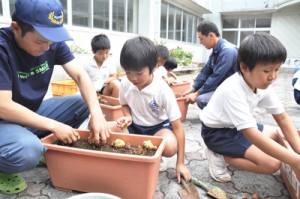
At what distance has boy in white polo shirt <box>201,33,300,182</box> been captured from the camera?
136 cm

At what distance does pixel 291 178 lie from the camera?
57.2 inches

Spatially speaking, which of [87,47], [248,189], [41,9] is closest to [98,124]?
[41,9]

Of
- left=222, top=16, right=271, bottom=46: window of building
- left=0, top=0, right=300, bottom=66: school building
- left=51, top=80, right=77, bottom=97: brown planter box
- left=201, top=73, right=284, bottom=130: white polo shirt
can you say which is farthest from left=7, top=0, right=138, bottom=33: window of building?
left=222, top=16, right=271, bottom=46: window of building

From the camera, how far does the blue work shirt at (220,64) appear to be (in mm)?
2715

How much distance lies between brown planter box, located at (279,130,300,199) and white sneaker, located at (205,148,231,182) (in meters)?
0.34

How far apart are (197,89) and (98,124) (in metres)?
1.94

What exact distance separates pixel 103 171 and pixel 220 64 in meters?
1.89

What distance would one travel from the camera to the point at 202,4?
44.3 ft

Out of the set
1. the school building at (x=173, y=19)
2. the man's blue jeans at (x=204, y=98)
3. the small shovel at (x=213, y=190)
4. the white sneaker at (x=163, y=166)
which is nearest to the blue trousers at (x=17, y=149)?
the white sneaker at (x=163, y=166)

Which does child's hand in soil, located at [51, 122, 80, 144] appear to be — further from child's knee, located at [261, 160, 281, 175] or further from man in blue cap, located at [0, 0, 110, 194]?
child's knee, located at [261, 160, 281, 175]

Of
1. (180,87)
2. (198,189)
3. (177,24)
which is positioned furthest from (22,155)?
(177,24)

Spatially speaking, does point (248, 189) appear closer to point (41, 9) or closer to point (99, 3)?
point (41, 9)

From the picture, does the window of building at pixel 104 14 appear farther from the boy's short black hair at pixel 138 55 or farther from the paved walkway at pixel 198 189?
the paved walkway at pixel 198 189

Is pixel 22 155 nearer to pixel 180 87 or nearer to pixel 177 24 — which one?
pixel 180 87
